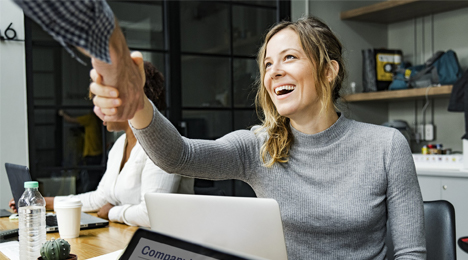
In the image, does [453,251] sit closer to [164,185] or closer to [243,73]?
[164,185]

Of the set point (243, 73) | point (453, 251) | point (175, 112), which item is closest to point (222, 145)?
point (453, 251)

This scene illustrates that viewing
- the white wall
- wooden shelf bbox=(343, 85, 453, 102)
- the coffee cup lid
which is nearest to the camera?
the coffee cup lid

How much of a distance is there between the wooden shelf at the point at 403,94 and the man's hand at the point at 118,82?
281 centimetres

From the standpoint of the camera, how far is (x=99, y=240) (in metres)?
1.43

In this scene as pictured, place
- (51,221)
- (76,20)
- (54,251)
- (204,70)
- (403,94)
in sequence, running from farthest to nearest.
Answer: (204,70), (403,94), (51,221), (54,251), (76,20)

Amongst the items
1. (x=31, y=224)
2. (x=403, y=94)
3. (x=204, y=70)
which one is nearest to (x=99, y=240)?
(x=31, y=224)

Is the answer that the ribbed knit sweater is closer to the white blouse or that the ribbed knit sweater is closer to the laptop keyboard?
the white blouse

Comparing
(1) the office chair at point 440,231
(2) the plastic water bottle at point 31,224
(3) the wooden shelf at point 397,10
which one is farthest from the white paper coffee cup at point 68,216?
(3) the wooden shelf at point 397,10

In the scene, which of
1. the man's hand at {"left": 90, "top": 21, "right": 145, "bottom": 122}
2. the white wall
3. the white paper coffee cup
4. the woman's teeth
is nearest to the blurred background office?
the white wall

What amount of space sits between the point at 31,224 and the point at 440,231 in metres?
1.18

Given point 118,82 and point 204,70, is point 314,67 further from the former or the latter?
point 204,70

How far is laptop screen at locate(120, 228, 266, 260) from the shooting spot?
552 mm

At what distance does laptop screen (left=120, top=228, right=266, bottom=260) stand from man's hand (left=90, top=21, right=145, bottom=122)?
183 mm

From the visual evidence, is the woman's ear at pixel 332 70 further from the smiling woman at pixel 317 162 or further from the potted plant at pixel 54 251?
the potted plant at pixel 54 251
